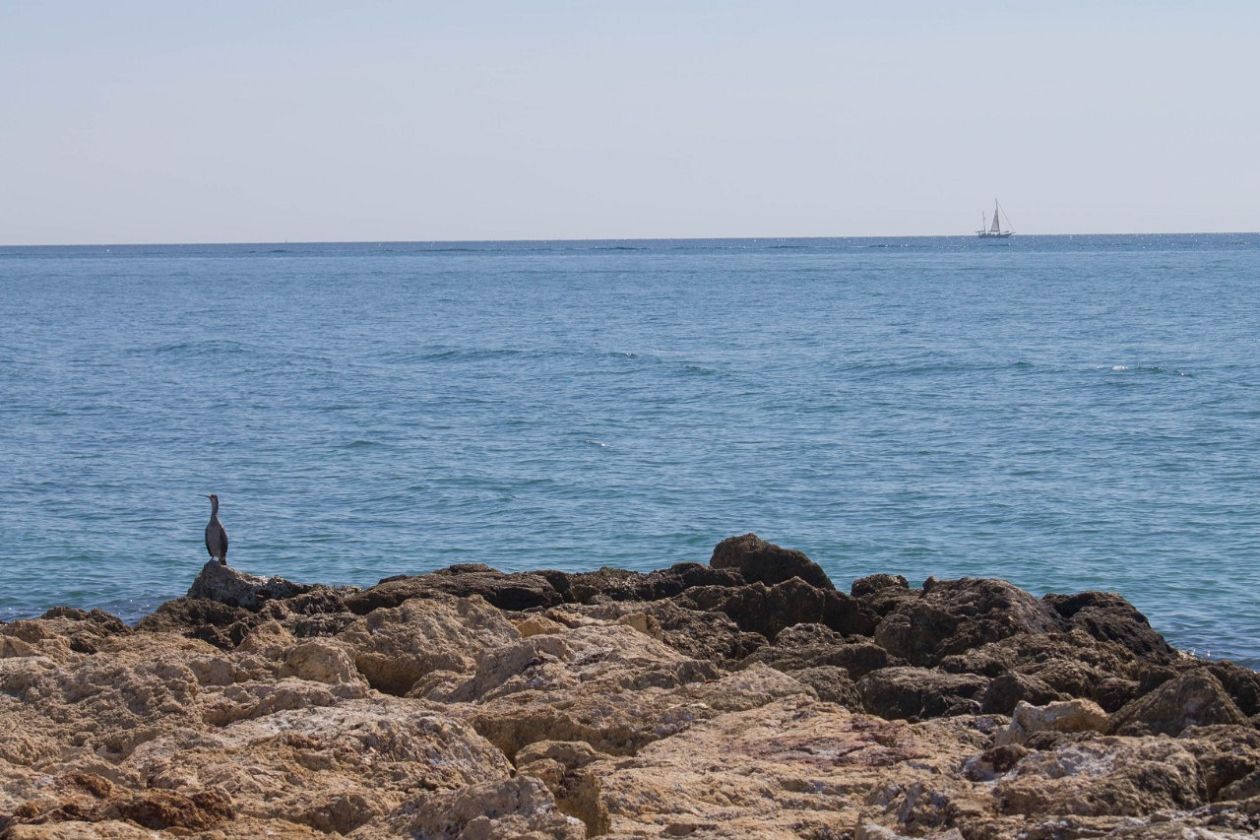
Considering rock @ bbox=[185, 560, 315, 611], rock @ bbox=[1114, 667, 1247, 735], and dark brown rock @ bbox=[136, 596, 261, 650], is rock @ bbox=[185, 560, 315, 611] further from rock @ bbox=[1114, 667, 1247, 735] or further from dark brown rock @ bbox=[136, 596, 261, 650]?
rock @ bbox=[1114, 667, 1247, 735]

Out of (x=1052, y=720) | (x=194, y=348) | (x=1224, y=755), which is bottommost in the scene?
(x=194, y=348)

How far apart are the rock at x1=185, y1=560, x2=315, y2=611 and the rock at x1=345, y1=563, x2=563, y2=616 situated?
838mm

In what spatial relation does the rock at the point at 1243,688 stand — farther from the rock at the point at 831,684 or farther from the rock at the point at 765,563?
the rock at the point at 765,563

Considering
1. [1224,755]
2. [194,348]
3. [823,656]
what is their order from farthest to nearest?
[194,348] → [823,656] → [1224,755]

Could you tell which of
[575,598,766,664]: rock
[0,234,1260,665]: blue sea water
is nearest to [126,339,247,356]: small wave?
[0,234,1260,665]: blue sea water

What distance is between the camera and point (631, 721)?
25.9 ft

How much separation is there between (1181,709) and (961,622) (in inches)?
119

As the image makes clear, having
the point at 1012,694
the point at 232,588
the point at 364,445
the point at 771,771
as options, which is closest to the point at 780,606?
the point at 1012,694

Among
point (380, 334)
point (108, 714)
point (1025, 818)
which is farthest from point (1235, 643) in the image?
point (380, 334)

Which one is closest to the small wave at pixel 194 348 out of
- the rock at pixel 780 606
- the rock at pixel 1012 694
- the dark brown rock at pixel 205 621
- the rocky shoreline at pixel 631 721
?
the dark brown rock at pixel 205 621

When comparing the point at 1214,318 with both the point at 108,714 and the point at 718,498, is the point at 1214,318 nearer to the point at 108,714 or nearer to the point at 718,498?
the point at 718,498

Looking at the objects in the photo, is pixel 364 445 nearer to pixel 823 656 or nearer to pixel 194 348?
pixel 823 656

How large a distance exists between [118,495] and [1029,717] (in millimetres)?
16774

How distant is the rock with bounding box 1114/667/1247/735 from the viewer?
7.43 m
